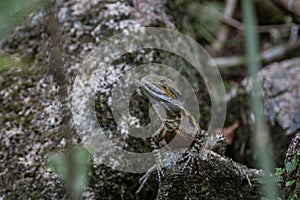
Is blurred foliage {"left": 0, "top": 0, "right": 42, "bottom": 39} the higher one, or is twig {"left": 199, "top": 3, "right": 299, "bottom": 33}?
blurred foliage {"left": 0, "top": 0, "right": 42, "bottom": 39}

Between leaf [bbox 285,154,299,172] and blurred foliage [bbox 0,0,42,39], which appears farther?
leaf [bbox 285,154,299,172]

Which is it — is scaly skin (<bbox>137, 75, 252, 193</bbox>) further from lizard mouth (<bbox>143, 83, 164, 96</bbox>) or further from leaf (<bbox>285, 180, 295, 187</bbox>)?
leaf (<bbox>285, 180, 295, 187</bbox>)

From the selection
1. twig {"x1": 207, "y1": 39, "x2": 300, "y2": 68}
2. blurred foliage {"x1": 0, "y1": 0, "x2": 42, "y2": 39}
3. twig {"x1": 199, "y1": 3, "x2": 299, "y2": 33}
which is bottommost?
twig {"x1": 207, "y1": 39, "x2": 300, "y2": 68}

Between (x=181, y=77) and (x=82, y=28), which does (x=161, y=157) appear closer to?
(x=181, y=77)

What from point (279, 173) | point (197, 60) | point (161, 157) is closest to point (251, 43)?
point (279, 173)

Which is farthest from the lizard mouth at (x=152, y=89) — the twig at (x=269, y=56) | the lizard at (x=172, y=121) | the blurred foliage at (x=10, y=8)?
the twig at (x=269, y=56)

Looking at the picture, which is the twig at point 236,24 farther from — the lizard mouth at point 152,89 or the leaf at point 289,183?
the leaf at point 289,183

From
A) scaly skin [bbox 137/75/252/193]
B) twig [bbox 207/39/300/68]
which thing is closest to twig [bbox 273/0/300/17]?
twig [bbox 207/39/300/68]

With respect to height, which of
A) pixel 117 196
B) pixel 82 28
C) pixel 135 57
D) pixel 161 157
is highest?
pixel 82 28
